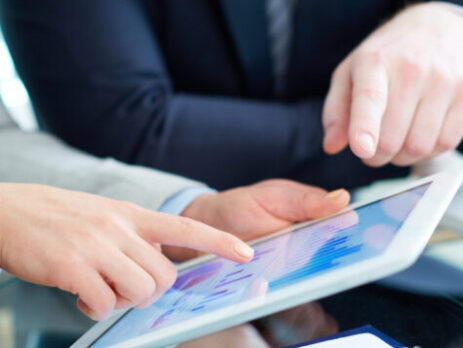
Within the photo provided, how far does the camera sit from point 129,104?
0.66m

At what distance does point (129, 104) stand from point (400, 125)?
0.39 metres

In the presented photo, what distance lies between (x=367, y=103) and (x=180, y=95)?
1.20ft

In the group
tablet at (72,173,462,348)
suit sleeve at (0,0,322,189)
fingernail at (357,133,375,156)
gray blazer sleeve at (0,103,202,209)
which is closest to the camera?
tablet at (72,173,462,348)

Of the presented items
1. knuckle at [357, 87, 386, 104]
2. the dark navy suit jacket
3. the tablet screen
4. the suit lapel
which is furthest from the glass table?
the suit lapel

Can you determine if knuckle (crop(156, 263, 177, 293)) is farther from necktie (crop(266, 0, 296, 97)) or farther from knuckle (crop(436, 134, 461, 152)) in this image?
necktie (crop(266, 0, 296, 97))

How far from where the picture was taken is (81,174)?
51cm

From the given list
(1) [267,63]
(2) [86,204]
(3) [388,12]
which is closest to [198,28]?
(1) [267,63]

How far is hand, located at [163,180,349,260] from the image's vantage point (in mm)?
432

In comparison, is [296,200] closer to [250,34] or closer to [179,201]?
[179,201]

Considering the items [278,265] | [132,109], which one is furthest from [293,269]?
[132,109]

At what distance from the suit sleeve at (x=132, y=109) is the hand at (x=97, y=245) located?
1.06ft

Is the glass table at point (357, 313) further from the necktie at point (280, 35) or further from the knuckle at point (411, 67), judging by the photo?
the necktie at point (280, 35)

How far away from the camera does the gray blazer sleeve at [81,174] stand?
0.48 meters

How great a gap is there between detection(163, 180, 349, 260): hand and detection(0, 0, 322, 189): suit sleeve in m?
0.17
